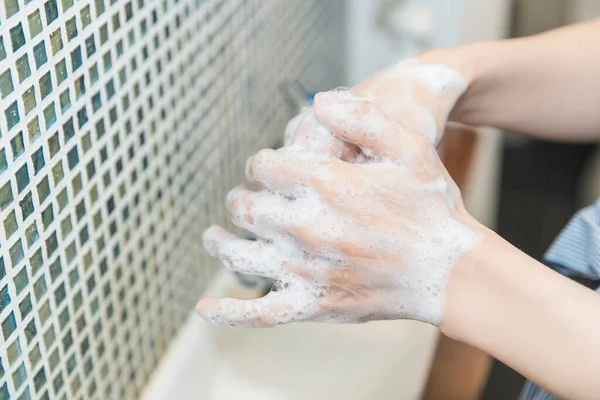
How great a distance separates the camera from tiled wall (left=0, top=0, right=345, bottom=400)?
0.53 metres

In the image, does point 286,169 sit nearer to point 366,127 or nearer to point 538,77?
point 366,127

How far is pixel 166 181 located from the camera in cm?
80

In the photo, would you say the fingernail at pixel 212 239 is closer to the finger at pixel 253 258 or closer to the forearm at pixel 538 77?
the finger at pixel 253 258

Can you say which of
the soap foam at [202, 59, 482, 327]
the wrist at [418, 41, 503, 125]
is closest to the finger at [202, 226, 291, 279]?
the soap foam at [202, 59, 482, 327]

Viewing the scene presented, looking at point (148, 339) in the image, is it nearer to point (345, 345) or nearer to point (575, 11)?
point (345, 345)

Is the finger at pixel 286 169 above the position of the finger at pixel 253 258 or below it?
above

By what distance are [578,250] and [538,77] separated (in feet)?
0.65

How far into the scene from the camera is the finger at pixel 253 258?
603 millimetres

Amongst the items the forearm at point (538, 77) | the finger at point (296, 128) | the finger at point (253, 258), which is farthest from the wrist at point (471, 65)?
the finger at point (253, 258)

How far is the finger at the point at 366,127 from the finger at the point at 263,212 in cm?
8

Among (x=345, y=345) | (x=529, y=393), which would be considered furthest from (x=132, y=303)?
(x=529, y=393)

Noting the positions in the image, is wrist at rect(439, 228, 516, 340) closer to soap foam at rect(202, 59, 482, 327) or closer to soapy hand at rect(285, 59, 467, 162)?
soap foam at rect(202, 59, 482, 327)

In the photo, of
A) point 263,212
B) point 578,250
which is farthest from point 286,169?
point 578,250

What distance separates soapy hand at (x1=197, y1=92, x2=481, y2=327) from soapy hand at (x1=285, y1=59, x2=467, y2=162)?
25mm
